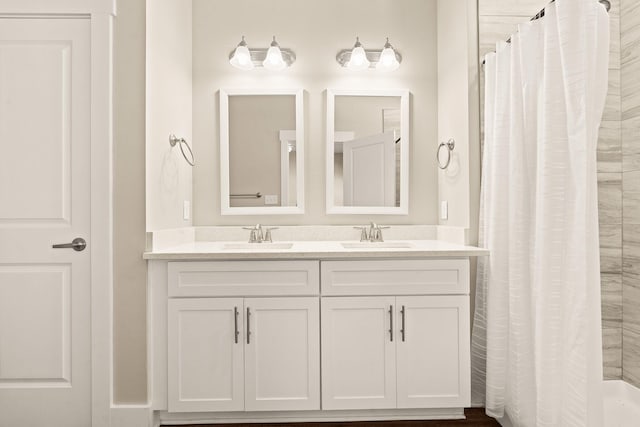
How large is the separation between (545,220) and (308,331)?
1.16m

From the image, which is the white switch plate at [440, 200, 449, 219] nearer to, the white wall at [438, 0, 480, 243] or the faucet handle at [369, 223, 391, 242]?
the white wall at [438, 0, 480, 243]

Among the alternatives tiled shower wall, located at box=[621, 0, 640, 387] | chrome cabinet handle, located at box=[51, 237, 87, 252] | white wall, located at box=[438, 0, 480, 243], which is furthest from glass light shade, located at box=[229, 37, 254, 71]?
tiled shower wall, located at box=[621, 0, 640, 387]

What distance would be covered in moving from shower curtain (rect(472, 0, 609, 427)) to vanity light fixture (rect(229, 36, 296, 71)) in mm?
A: 1237

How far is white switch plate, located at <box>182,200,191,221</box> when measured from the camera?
2336 mm

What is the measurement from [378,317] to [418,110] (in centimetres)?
142

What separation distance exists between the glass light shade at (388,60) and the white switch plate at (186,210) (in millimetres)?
1523

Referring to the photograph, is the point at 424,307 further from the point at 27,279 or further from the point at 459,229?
the point at 27,279

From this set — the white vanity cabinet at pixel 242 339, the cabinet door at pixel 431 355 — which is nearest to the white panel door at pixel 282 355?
the white vanity cabinet at pixel 242 339

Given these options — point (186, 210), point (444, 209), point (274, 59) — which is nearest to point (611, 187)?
point (444, 209)

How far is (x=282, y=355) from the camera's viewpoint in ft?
6.10

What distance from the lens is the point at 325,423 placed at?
1919 millimetres

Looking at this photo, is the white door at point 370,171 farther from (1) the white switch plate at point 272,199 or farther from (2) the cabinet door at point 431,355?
(2) the cabinet door at point 431,355

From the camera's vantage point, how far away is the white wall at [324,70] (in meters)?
2.52

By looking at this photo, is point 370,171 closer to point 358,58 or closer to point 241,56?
point 358,58
